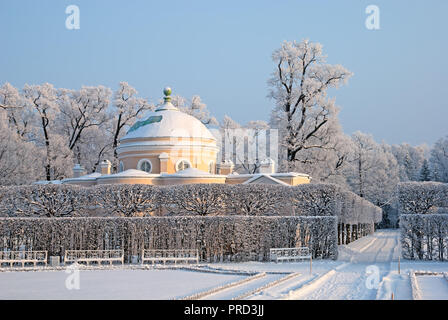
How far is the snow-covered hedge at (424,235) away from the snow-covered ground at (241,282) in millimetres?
1268

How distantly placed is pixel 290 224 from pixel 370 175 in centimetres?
5316

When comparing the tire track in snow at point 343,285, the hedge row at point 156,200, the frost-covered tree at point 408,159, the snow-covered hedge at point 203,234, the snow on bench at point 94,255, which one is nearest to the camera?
the tire track in snow at point 343,285

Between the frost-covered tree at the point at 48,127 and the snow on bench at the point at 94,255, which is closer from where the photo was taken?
the snow on bench at the point at 94,255

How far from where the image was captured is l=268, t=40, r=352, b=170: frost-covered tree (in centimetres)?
5209

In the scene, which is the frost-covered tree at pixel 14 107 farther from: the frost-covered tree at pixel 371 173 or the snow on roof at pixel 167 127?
the frost-covered tree at pixel 371 173

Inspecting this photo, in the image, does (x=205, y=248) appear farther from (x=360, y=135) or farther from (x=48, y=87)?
(x=360, y=135)

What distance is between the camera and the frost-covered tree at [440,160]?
74.8 m

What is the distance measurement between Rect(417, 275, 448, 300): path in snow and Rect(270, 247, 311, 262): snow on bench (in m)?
7.55

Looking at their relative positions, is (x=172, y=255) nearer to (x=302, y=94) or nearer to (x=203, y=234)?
(x=203, y=234)

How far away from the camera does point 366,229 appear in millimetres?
64688

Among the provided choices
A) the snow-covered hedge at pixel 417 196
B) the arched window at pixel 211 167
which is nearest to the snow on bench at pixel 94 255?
the snow-covered hedge at pixel 417 196

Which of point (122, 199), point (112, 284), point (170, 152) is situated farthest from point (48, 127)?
point (112, 284)

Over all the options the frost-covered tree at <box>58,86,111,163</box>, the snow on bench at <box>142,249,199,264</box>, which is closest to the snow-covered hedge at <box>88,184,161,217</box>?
the snow on bench at <box>142,249,199,264</box>

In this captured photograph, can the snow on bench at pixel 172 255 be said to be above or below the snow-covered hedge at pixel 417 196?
below
